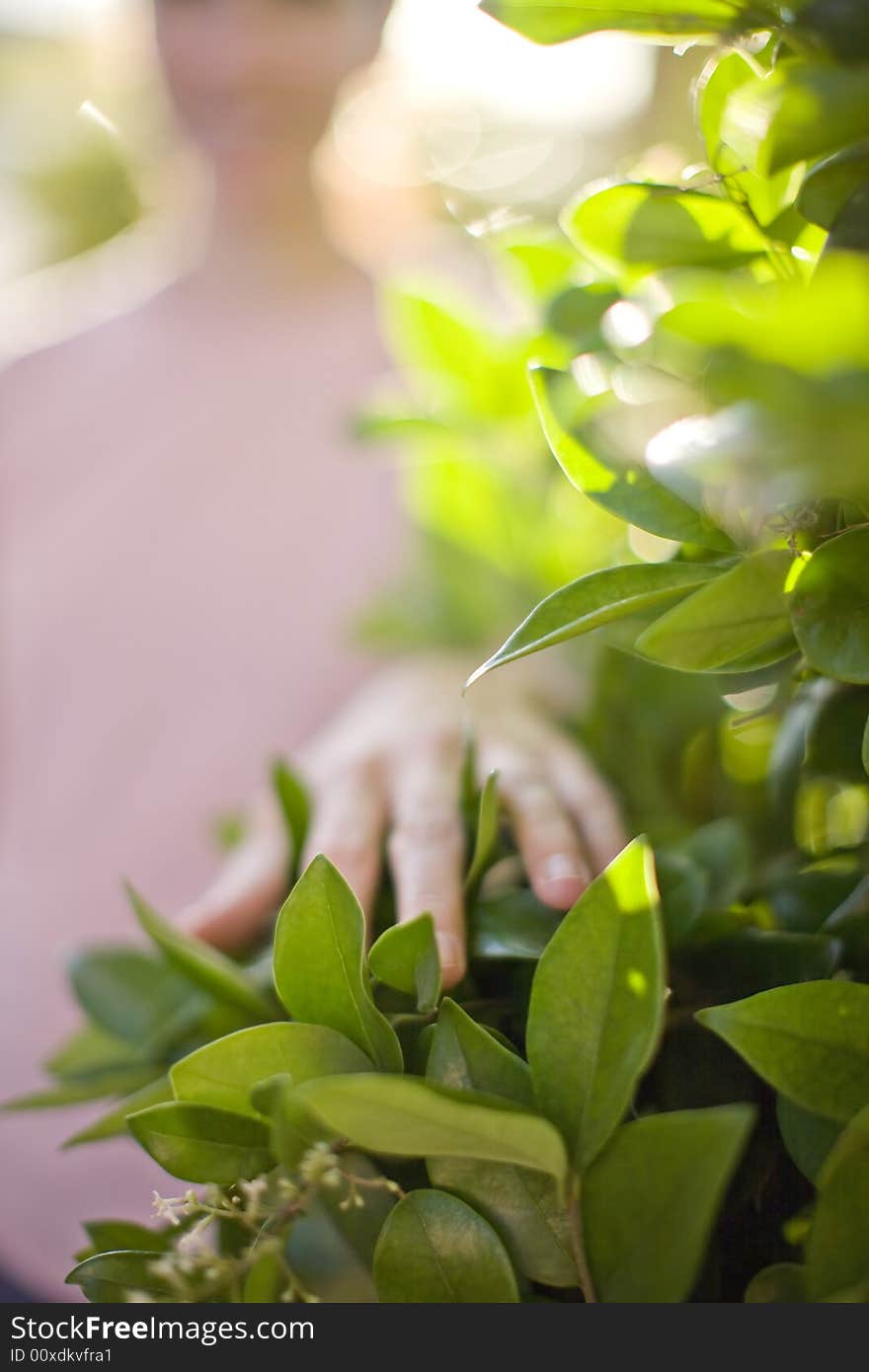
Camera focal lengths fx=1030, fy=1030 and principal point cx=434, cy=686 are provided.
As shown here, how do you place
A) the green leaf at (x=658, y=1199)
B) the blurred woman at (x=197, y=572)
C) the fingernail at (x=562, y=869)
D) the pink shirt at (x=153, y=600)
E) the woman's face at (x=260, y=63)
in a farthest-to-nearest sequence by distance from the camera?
the woman's face at (x=260, y=63), the pink shirt at (x=153, y=600), the blurred woman at (x=197, y=572), the fingernail at (x=562, y=869), the green leaf at (x=658, y=1199)

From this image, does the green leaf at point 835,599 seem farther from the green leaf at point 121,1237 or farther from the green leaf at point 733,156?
the green leaf at point 121,1237

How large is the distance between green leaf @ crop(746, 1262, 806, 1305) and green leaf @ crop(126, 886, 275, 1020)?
0.14 m

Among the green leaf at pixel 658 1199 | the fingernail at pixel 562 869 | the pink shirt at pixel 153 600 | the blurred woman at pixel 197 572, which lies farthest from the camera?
the pink shirt at pixel 153 600

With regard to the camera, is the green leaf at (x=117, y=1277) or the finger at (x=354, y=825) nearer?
the green leaf at (x=117, y=1277)

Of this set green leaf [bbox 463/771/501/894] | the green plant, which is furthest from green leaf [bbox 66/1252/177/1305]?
green leaf [bbox 463/771/501/894]

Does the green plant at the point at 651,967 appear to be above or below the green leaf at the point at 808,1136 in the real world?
above

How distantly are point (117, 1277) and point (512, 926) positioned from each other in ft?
0.38

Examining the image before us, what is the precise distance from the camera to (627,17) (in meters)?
0.21

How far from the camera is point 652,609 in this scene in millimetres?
230

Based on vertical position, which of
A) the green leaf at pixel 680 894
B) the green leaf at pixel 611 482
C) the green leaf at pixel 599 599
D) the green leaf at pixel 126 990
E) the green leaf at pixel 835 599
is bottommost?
the green leaf at pixel 126 990

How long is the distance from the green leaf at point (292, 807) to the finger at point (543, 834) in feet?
0.22

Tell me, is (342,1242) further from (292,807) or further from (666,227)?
(666,227)

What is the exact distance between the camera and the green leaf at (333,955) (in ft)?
0.71

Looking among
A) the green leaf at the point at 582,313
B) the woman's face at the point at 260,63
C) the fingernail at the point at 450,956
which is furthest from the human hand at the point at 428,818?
the woman's face at the point at 260,63
